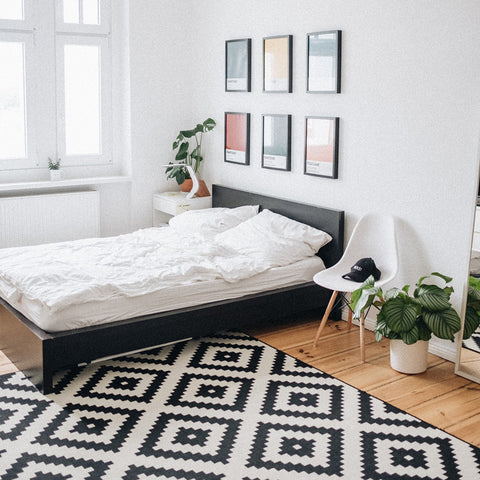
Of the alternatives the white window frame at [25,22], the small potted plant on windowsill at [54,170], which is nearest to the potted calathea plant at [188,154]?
the small potted plant on windowsill at [54,170]

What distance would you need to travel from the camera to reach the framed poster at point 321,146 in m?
4.44

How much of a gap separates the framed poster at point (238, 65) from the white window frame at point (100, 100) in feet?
3.55

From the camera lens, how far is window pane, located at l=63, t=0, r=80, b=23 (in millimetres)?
5387

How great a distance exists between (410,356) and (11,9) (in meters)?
3.96

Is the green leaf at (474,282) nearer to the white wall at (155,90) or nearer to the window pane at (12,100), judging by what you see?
the white wall at (155,90)

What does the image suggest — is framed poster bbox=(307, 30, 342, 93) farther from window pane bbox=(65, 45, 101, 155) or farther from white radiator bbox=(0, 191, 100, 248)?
white radiator bbox=(0, 191, 100, 248)

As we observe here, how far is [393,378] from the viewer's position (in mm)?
3611

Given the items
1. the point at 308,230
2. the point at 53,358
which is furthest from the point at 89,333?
the point at 308,230

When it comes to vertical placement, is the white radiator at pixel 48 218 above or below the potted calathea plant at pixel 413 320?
above

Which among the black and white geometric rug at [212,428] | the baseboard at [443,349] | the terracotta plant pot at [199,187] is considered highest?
the terracotta plant pot at [199,187]

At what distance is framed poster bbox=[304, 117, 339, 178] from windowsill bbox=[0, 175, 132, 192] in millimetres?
1821

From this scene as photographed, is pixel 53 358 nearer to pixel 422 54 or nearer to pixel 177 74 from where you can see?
pixel 422 54

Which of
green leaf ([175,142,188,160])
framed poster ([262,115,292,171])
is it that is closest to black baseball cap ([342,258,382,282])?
framed poster ([262,115,292,171])

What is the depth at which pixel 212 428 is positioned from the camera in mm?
3055
